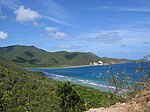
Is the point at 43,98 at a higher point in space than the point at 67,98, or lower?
lower

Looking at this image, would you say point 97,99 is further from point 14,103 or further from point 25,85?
point 14,103

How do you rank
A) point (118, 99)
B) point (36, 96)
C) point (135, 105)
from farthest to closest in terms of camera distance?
1. point (36, 96)
2. point (118, 99)
3. point (135, 105)

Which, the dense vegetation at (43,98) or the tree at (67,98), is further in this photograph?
the tree at (67,98)

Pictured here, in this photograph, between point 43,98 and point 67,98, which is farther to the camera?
point 43,98

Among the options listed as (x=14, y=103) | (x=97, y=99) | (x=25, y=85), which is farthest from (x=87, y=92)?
(x=14, y=103)

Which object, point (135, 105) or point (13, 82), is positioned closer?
point (135, 105)

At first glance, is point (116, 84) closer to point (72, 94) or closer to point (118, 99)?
point (118, 99)

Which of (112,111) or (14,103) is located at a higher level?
(112,111)

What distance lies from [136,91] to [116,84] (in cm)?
140

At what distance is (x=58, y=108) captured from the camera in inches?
1304

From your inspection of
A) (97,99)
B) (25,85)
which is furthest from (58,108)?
(97,99)

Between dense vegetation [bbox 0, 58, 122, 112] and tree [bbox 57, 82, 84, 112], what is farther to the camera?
tree [bbox 57, 82, 84, 112]

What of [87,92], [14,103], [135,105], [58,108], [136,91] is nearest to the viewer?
[135,105]

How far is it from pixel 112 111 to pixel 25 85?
57.8 metres
